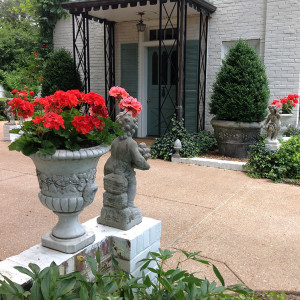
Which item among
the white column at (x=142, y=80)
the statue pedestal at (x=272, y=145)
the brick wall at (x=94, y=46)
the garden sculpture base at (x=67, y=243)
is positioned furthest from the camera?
the brick wall at (x=94, y=46)

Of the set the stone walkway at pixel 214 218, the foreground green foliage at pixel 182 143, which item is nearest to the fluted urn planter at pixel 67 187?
the stone walkway at pixel 214 218

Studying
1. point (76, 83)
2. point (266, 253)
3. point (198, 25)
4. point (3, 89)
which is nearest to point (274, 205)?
point (266, 253)

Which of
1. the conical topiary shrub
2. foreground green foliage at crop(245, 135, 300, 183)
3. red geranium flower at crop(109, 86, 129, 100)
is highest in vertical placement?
the conical topiary shrub

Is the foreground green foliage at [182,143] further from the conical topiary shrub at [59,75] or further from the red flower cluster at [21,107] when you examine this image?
the red flower cluster at [21,107]

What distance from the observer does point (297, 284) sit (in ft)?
8.52

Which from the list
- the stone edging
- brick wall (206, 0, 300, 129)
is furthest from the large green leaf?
brick wall (206, 0, 300, 129)

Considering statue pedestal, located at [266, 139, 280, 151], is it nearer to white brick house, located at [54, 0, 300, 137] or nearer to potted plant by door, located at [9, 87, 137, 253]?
white brick house, located at [54, 0, 300, 137]

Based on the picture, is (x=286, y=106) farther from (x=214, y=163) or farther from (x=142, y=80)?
(x=142, y=80)

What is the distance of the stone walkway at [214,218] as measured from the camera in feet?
9.44

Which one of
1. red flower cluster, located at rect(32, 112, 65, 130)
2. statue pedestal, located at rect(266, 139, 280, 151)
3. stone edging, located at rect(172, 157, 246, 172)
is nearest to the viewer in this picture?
red flower cluster, located at rect(32, 112, 65, 130)

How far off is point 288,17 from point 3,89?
14.6m

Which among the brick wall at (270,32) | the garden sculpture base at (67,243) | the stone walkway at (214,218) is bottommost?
the stone walkway at (214,218)

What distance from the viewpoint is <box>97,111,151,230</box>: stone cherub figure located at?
→ 2.42 m

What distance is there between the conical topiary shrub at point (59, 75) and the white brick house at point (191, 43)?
81 centimetres
